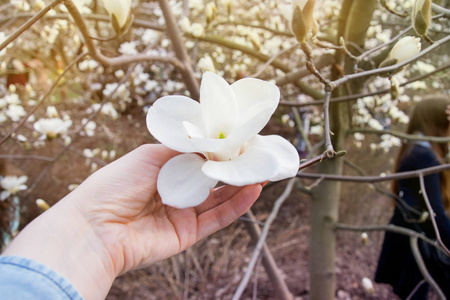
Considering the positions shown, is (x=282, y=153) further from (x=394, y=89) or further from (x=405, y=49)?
(x=394, y=89)

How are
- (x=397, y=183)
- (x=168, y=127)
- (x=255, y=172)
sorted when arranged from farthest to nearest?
(x=397, y=183) < (x=168, y=127) < (x=255, y=172)

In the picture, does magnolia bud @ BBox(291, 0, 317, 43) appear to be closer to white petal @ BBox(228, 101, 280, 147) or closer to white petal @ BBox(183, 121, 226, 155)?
white petal @ BBox(228, 101, 280, 147)

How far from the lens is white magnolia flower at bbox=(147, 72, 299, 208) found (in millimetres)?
614

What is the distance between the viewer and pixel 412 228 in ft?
7.80

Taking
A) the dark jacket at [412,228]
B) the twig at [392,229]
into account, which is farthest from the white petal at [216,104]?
the dark jacket at [412,228]

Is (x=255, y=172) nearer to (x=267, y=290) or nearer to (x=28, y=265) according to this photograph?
(x=28, y=265)

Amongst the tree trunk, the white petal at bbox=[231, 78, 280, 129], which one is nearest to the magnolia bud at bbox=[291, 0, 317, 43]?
the white petal at bbox=[231, 78, 280, 129]

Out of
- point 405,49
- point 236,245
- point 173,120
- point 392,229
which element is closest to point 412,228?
point 392,229

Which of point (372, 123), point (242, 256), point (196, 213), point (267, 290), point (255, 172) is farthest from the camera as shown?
point (372, 123)

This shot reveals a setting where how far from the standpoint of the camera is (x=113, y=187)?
0.80m

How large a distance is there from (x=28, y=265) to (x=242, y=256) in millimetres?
2843

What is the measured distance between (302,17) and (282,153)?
319 millimetres

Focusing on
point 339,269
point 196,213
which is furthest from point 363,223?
point 196,213

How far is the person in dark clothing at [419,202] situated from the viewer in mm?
2070
